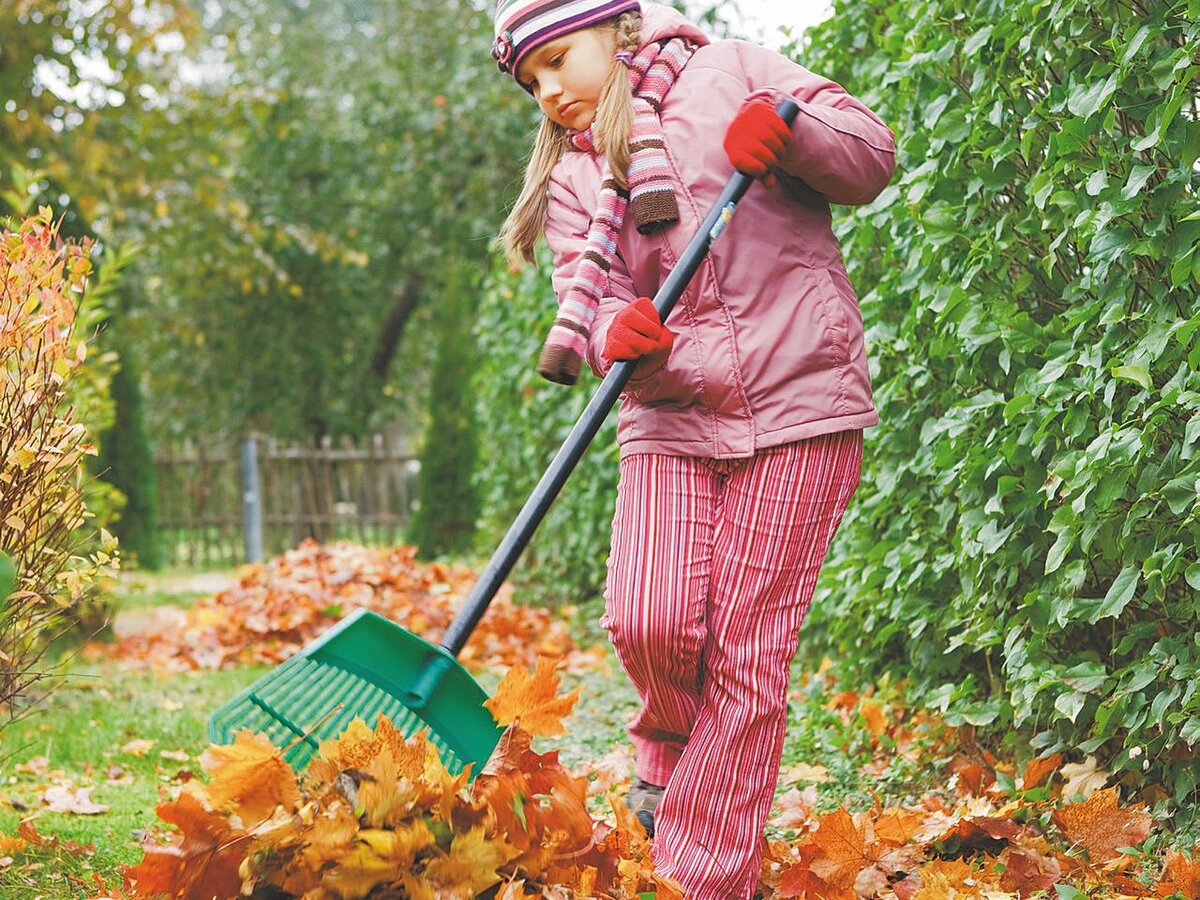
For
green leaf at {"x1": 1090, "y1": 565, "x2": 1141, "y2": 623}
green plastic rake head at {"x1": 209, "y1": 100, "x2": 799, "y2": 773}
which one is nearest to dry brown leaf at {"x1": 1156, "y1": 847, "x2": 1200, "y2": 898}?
green leaf at {"x1": 1090, "y1": 565, "x2": 1141, "y2": 623}

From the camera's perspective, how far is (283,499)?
14.5 metres

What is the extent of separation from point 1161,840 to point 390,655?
62.8 inches

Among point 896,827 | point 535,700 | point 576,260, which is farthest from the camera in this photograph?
point 896,827

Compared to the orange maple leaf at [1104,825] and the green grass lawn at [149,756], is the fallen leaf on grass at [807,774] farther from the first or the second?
the orange maple leaf at [1104,825]

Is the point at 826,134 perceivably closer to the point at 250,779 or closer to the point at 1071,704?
the point at 1071,704

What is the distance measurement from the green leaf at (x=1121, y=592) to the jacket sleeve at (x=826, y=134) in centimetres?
93

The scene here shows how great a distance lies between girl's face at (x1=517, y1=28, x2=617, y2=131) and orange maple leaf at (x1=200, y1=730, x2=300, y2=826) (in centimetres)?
133

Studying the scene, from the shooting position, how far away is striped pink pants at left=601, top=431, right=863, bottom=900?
7.41 feet

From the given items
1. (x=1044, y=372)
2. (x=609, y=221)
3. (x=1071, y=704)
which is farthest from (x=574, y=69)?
(x=1071, y=704)

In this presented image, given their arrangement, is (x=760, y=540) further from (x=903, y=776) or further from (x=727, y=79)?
(x=903, y=776)

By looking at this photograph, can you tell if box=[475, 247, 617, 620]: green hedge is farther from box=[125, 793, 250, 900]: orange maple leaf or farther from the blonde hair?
box=[125, 793, 250, 900]: orange maple leaf

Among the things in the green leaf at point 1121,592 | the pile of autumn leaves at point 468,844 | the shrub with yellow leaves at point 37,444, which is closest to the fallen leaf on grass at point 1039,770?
the pile of autumn leaves at point 468,844

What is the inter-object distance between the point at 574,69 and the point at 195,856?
1547mm

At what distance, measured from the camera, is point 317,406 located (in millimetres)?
18000
